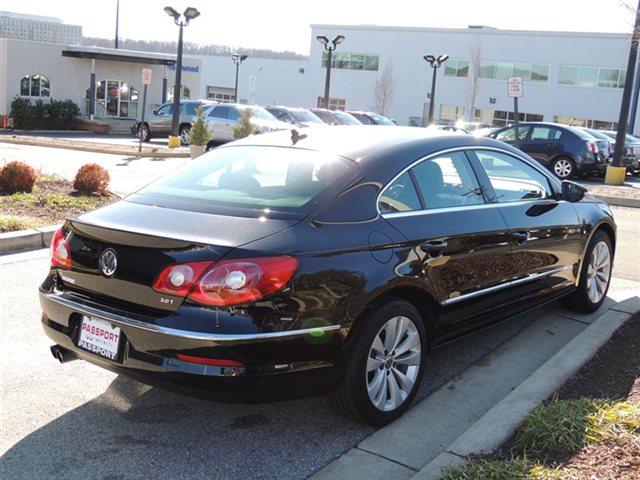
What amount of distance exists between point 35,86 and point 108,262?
109 feet

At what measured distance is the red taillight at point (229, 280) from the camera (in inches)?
128

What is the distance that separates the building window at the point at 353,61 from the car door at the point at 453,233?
5423 centimetres

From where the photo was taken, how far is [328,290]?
137 inches

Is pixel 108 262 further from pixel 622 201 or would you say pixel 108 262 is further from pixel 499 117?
pixel 499 117

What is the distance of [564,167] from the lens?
19.9m

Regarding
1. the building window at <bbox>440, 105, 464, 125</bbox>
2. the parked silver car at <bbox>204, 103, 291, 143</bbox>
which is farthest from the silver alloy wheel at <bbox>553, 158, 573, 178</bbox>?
the building window at <bbox>440, 105, 464, 125</bbox>

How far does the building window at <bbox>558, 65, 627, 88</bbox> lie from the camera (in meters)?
47.2

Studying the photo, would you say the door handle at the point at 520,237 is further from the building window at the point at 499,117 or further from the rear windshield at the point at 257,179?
the building window at the point at 499,117

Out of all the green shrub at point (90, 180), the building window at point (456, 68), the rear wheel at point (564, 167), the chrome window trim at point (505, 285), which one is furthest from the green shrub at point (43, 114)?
the chrome window trim at point (505, 285)

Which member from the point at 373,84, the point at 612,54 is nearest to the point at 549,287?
the point at 612,54

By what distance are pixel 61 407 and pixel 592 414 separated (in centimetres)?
293

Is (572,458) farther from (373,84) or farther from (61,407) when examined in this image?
(373,84)

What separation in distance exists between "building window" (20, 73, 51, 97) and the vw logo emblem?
107 ft

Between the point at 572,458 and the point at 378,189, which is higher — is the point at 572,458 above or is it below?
below
